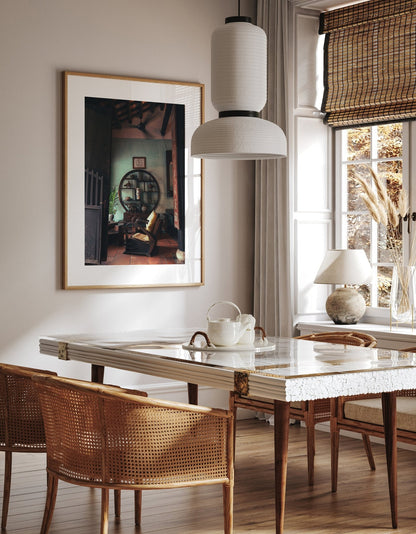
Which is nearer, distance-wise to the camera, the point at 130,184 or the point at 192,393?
the point at 192,393

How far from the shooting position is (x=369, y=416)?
4.15m

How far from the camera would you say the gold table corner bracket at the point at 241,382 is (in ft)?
10.9

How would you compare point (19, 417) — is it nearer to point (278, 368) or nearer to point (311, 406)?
point (278, 368)

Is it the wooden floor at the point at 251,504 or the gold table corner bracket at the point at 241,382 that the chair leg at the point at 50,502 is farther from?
the gold table corner bracket at the point at 241,382

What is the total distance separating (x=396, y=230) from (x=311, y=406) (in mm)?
1812

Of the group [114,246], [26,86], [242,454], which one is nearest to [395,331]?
[242,454]

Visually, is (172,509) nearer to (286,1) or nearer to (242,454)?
(242,454)

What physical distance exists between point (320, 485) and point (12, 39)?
3172 millimetres

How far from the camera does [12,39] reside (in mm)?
5445

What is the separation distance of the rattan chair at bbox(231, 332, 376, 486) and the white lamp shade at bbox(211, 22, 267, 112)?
1.44 m

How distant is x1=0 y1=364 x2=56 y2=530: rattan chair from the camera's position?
373cm

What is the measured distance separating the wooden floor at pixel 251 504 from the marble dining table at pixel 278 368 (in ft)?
0.63

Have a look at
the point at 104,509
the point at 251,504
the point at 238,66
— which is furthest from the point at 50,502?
the point at 238,66

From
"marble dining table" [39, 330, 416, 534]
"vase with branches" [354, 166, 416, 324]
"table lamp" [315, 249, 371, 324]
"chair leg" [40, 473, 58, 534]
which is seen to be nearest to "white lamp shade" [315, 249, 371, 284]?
"table lamp" [315, 249, 371, 324]
